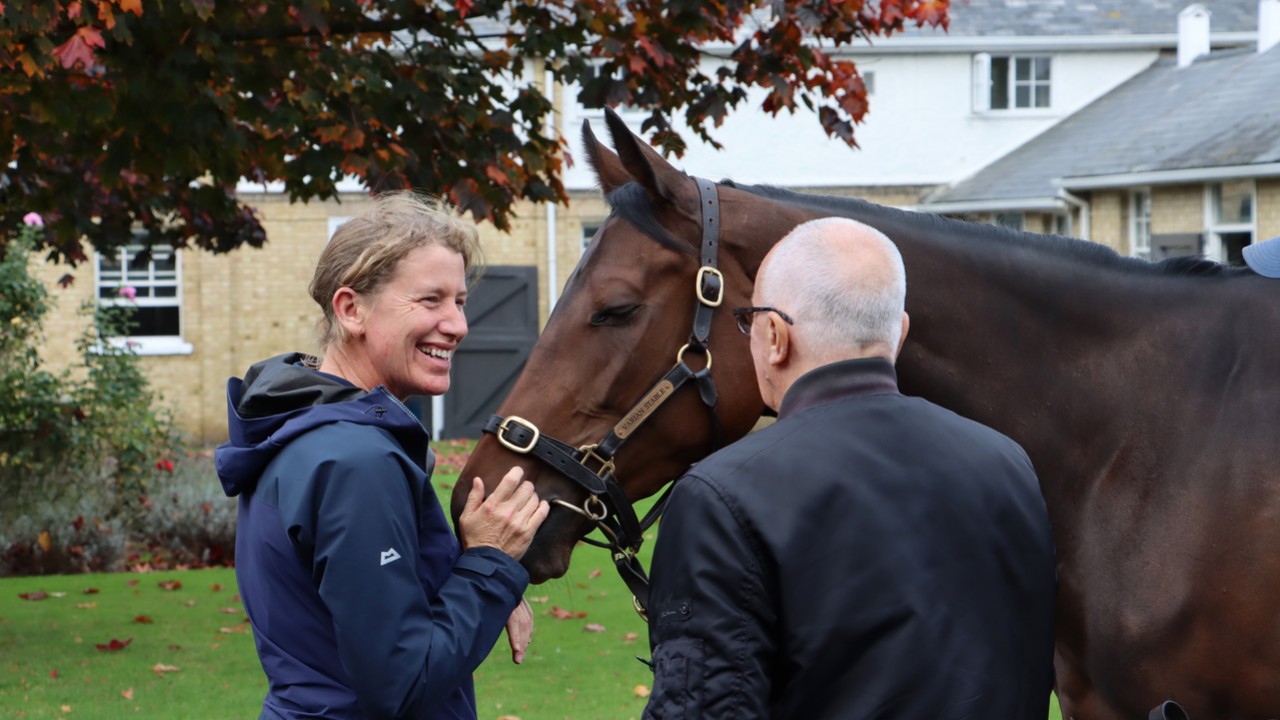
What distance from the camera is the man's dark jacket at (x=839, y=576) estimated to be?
1877 millimetres

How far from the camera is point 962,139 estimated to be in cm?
2361

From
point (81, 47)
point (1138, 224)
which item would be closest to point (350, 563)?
point (81, 47)

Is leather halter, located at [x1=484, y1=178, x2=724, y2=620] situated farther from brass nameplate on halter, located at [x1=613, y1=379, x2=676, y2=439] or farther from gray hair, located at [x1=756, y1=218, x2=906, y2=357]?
gray hair, located at [x1=756, y1=218, x2=906, y2=357]

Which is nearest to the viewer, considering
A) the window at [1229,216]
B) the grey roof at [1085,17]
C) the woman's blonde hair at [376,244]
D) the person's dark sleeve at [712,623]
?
the person's dark sleeve at [712,623]

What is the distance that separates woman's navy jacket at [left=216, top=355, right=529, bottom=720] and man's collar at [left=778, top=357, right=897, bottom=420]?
730 millimetres

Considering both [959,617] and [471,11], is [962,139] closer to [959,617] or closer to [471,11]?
[471,11]

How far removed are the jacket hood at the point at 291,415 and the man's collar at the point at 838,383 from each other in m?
0.75

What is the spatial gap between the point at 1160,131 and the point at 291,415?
19.9m

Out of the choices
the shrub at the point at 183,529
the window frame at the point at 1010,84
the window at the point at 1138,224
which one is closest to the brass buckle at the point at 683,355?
the shrub at the point at 183,529

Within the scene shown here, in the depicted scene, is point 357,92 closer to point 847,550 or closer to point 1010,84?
point 847,550

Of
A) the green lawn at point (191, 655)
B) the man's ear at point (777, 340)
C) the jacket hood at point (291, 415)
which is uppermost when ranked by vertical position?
the man's ear at point (777, 340)

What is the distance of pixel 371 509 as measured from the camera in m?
2.26

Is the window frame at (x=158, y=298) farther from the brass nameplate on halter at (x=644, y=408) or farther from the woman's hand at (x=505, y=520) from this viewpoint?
the woman's hand at (x=505, y=520)


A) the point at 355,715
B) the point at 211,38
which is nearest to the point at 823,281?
the point at 355,715
